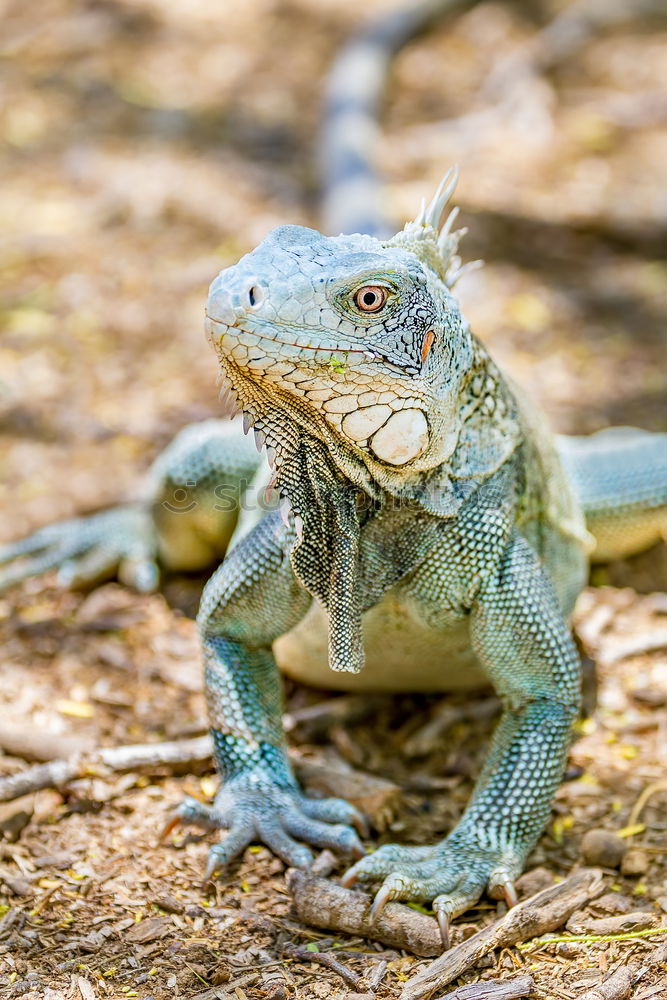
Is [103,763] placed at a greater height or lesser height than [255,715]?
lesser

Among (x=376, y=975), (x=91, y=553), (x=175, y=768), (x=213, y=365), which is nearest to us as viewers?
(x=376, y=975)

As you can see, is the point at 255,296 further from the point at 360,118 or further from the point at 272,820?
the point at 360,118

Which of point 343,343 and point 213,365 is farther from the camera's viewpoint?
point 213,365

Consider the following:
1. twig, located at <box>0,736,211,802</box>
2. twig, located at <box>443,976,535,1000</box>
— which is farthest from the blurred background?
twig, located at <box>443,976,535,1000</box>

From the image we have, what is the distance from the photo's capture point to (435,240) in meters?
4.43

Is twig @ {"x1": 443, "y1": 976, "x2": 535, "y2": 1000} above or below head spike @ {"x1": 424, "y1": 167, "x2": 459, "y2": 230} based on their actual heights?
below

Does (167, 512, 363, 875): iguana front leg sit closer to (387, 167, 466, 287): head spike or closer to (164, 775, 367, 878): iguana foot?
(164, 775, 367, 878): iguana foot

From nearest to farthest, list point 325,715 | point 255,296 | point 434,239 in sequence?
point 255,296, point 434,239, point 325,715

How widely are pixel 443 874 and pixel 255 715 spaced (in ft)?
3.42

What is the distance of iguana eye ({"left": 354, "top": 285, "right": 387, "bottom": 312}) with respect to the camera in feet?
12.6

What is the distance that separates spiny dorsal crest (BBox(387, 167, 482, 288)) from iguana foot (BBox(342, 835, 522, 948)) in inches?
86.6

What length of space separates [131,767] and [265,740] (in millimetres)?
643

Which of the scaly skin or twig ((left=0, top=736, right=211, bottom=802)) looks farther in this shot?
twig ((left=0, top=736, right=211, bottom=802))

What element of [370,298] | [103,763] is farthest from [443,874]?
[370,298]
